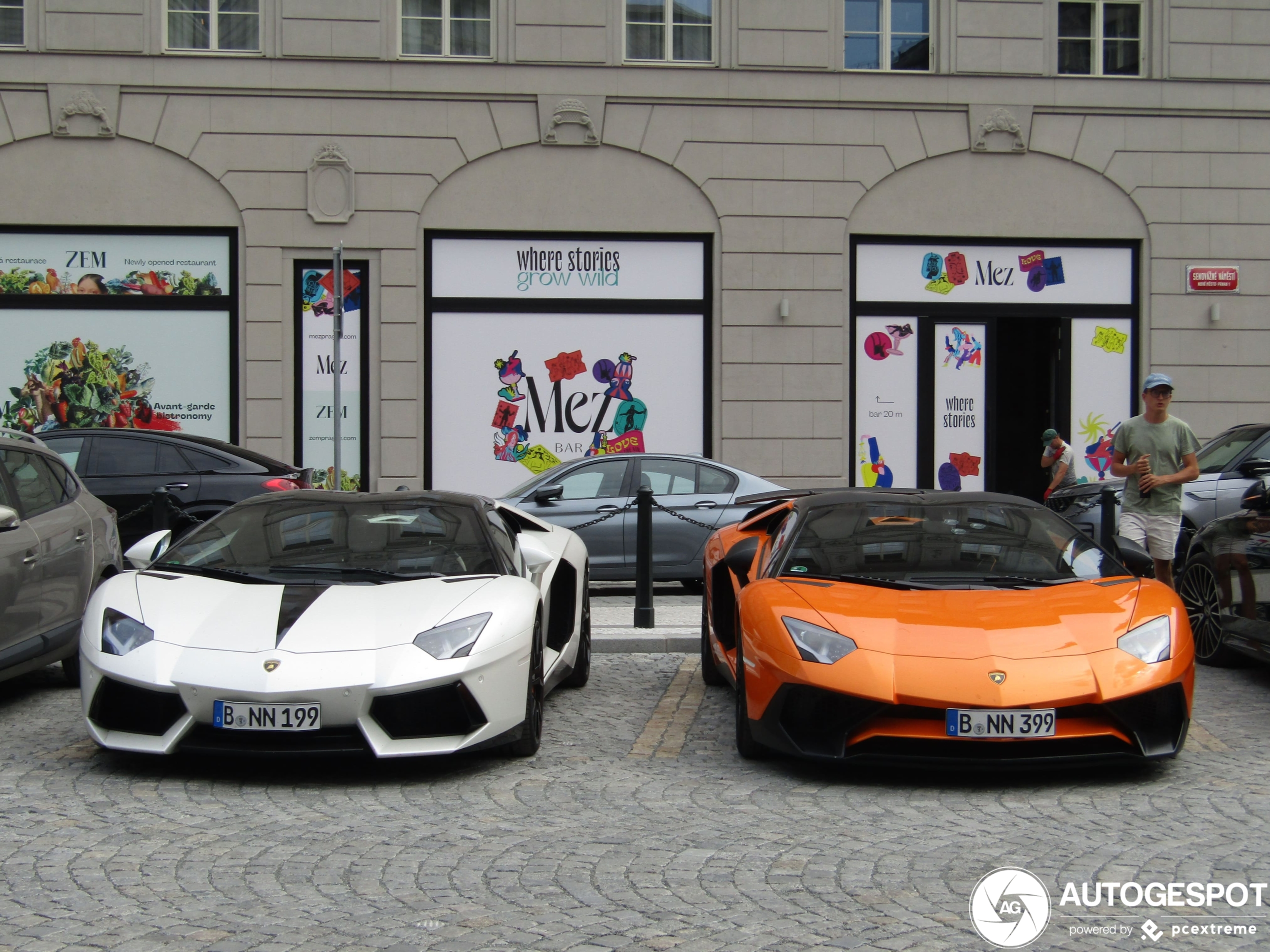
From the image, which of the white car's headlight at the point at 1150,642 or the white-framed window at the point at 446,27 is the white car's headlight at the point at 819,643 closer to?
the white car's headlight at the point at 1150,642

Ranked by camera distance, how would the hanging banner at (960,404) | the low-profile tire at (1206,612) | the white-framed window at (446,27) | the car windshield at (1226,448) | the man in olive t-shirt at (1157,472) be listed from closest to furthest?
the low-profile tire at (1206,612)
the man in olive t-shirt at (1157,472)
the car windshield at (1226,448)
the white-framed window at (446,27)
the hanging banner at (960,404)

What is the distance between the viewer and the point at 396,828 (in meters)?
4.91

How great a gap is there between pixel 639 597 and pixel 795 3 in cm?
1089

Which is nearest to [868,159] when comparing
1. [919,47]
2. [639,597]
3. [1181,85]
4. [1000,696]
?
[919,47]

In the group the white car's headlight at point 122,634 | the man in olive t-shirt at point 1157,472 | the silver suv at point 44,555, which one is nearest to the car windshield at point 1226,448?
the man in olive t-shirt at point 1157,472

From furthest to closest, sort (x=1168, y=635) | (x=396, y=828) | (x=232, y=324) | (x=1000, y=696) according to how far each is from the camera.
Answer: (x=232, y=324), (x=1168, y=635), (x=1000, y=696), (x=396, y=828)

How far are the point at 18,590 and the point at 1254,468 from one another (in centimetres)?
857

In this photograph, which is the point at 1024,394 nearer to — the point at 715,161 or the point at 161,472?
the point at 715,161

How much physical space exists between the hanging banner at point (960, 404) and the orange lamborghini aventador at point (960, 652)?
11793 millimetres

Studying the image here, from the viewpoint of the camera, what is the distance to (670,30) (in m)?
17.9

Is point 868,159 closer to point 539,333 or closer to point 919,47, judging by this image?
point 919,47

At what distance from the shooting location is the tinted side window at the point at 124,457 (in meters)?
12.8

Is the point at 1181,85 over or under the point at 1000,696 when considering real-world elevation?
over

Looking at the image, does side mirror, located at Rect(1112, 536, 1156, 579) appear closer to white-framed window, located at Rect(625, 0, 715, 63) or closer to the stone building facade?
the stone building facade
